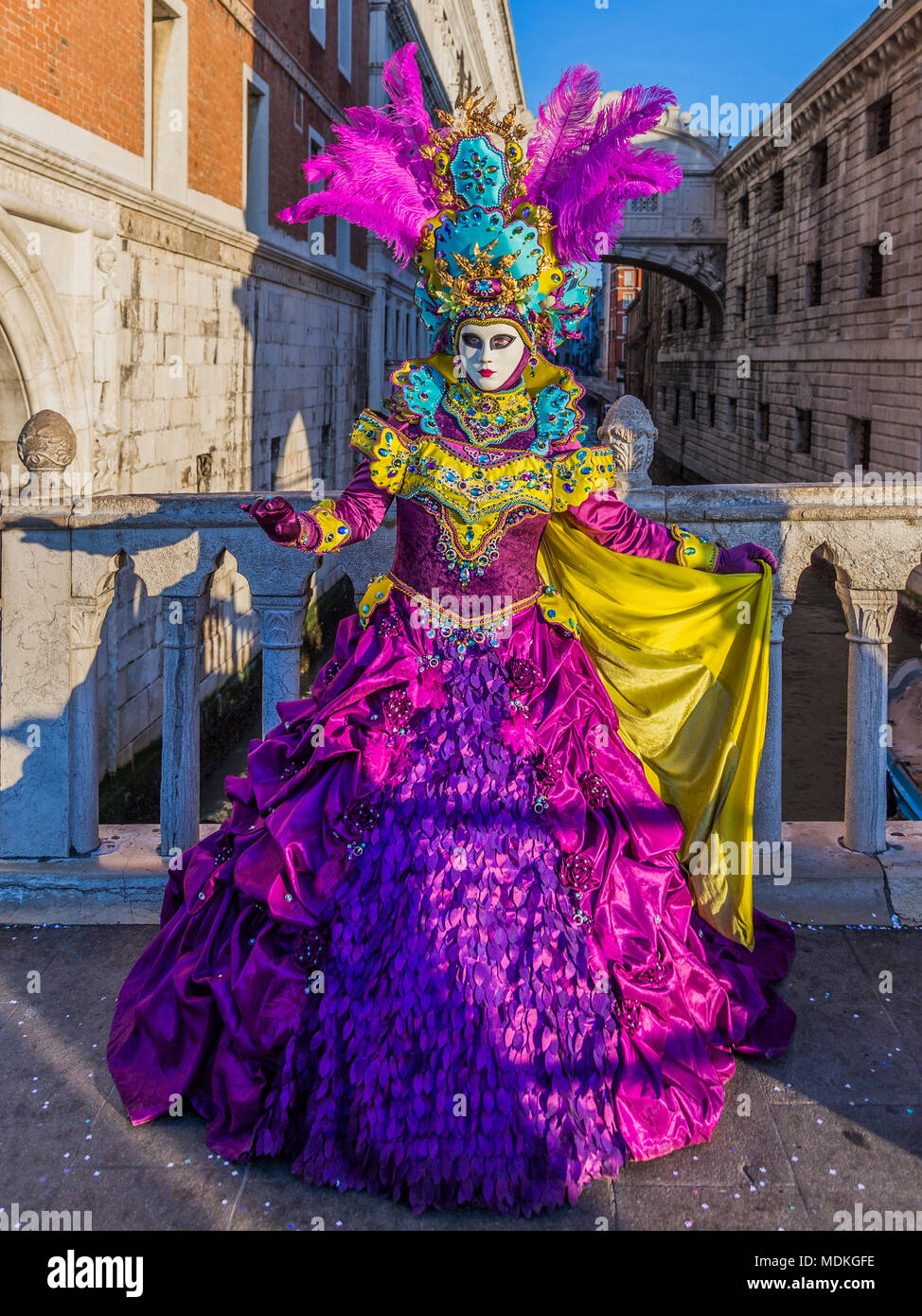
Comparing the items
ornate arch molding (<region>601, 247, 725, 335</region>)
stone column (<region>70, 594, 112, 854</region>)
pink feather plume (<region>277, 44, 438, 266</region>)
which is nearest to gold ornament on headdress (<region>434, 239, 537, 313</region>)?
pink feather plume (<region>277, 44, 438, 266</region>)

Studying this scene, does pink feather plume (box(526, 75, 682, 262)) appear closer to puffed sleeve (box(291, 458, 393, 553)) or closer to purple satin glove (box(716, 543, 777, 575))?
puffed sleeve (box(291, 458, 393, 553))

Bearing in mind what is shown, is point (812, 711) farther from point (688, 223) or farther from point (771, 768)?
point (688, 223)

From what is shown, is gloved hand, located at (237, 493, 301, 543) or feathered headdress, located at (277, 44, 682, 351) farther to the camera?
feathered headdress, located at (277, 44, 682, 351)

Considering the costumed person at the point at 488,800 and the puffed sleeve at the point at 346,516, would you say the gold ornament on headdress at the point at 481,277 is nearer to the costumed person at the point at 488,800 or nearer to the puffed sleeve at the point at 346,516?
the costumed person at the point at 488,800

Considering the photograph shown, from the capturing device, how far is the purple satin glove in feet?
11.1

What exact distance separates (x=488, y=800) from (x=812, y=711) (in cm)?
994

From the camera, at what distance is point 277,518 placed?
298 centimetres

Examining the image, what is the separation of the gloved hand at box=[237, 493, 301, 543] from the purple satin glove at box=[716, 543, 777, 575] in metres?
1.26

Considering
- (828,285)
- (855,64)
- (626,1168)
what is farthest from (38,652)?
(828,285)

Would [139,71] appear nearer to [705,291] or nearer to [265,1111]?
[265,1111]

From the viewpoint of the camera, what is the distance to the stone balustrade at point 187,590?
377cm

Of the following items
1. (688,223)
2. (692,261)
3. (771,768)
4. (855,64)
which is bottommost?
(771,768)

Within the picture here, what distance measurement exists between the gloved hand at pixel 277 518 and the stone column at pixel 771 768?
166cm

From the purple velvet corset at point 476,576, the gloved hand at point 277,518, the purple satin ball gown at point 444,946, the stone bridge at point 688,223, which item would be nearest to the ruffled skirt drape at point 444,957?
the purple satin ball gown at point 444,946
